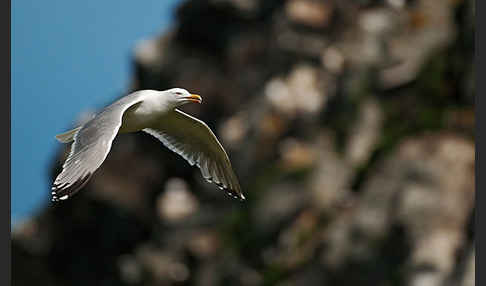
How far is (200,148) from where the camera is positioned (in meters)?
8.41

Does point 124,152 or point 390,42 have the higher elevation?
point 390,42

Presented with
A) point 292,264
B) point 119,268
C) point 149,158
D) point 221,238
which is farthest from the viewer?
point 149,158

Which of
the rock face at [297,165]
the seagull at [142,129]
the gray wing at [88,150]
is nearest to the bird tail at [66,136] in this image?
the seagull at [142,129]

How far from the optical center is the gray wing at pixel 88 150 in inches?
224

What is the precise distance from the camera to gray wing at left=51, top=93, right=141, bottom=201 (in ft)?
18.7

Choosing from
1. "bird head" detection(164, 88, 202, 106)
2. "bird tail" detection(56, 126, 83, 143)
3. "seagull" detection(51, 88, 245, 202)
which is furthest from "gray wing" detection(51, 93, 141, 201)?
"bird tail" detection(56, 126, 83, 143)

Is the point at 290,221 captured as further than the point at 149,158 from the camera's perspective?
No

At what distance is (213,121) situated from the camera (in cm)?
2123

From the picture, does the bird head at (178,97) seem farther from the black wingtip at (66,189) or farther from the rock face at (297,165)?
the rock face at (297,165)

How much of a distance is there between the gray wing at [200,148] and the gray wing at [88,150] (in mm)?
1201

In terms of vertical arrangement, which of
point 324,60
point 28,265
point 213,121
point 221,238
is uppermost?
point 324,60

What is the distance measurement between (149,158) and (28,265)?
456cm

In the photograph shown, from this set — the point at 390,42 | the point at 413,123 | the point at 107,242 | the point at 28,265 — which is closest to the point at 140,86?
the point at 107,242

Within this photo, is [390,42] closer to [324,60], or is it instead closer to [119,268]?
[324,60]
